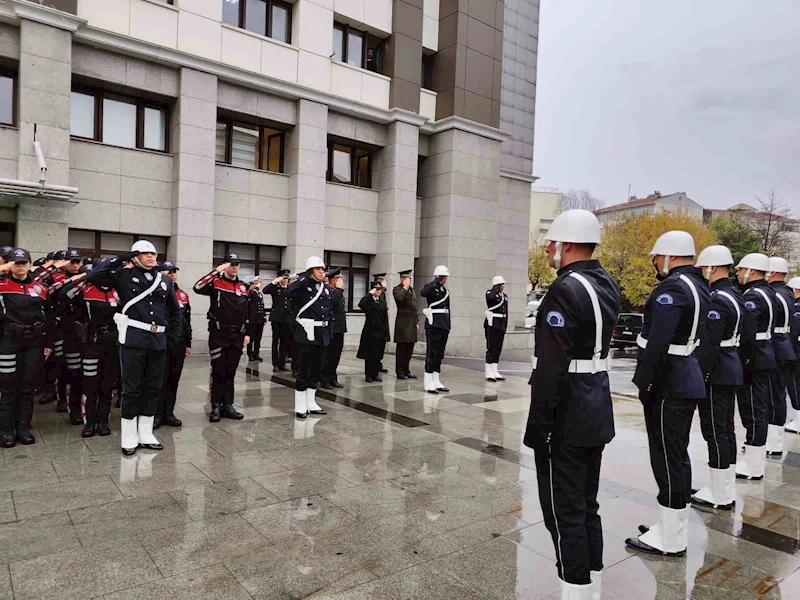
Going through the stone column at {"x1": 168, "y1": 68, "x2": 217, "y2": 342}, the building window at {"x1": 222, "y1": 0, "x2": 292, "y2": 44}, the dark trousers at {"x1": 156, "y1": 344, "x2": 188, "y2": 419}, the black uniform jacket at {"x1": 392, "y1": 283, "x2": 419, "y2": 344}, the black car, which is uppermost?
the building window at {"x1": 222, "y1": 0, "x2": 292, "y2": 44}

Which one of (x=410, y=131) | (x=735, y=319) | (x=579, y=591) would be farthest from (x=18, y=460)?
(x=410, y=131)

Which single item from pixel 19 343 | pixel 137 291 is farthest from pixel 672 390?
pixel 19 343

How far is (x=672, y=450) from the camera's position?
13.9 ft

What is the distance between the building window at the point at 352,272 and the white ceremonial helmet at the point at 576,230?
15739 millimetres

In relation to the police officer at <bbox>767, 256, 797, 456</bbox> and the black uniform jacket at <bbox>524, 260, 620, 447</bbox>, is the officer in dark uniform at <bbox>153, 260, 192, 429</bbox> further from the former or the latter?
the police officer at <bbox>767, 256, 797, 456</bbox>

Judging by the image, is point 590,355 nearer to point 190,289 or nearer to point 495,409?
point 495,409

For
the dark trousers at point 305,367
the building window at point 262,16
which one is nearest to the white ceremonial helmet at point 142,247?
the dark trousers at point 305,367

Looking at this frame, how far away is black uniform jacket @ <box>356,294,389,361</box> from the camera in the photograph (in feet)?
37.4

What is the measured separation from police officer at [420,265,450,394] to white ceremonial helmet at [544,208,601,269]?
697 cm

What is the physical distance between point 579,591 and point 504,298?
8917 millimetres

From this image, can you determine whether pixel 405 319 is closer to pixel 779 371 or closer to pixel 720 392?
pixel 779 371

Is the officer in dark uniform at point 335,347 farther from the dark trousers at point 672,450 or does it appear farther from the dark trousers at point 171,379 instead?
the dark trousers at point 672,450

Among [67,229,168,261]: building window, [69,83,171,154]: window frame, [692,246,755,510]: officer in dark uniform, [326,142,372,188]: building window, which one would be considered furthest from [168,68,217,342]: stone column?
[692,246,755,510]: officer in dark uniform

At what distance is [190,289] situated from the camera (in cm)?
1470
